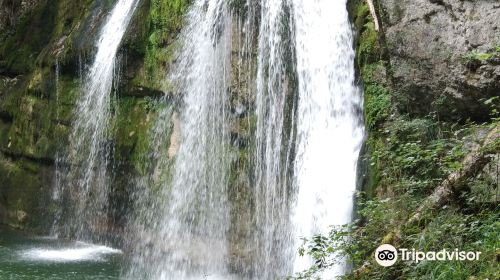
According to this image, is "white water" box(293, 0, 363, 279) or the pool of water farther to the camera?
the pool of water

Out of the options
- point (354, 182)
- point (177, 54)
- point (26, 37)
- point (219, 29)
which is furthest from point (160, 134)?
point (26, 37)

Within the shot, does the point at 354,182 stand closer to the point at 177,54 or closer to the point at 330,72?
the point at 330,72

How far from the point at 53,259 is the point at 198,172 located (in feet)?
8.77

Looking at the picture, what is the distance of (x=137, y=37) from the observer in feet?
34.8

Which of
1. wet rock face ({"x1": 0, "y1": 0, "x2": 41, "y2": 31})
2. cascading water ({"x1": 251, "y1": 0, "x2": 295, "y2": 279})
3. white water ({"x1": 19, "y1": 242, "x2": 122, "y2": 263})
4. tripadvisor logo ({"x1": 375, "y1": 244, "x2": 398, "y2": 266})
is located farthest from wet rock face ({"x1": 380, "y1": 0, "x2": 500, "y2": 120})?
wet rock face ({"x1": 0, "y1": 0, "x2": 41, "y2": 31})

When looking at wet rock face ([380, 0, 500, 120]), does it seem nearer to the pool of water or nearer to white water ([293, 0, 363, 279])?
white water ([293, 0, 363, 279])

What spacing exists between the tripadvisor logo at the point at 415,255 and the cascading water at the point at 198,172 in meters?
4.33

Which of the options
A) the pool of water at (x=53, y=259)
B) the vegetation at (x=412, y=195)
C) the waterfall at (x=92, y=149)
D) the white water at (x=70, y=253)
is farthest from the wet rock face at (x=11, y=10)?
the vegetation at (x=412, y=195)

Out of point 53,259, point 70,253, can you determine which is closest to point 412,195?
point 53,259

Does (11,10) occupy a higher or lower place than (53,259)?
higher

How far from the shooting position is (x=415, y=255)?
4.50 m

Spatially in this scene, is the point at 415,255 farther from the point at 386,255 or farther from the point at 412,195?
the point at 412,195

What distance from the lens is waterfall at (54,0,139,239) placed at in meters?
10.8

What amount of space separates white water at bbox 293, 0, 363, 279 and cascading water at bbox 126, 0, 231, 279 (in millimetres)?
1347
